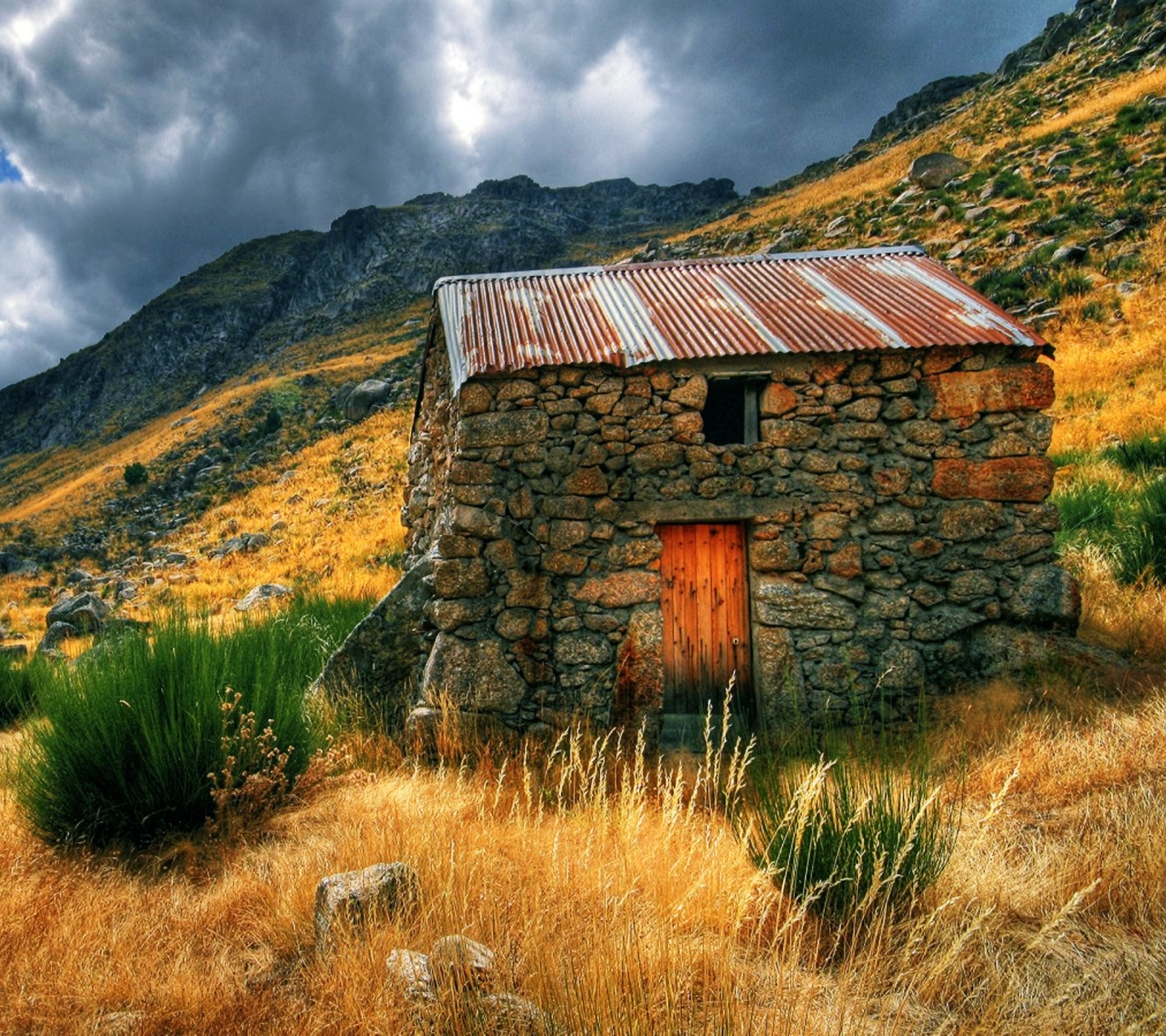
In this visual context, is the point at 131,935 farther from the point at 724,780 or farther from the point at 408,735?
the point at 724,780

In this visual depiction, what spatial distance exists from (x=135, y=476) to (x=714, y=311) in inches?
1410

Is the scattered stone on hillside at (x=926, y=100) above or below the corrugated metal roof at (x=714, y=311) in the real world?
above

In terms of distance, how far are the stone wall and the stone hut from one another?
16 millimetres

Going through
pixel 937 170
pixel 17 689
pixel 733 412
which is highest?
pixel 937 170

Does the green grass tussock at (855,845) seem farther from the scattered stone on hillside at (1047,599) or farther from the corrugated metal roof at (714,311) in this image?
the corrugated metal roof at (714,311)

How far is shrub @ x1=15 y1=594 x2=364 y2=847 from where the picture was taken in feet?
12.9

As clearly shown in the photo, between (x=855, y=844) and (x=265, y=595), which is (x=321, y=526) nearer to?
(x=265, y=595)

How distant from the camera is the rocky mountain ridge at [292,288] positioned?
63.4 meters

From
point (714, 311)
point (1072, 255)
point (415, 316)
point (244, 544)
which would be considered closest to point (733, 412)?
point (714, 311)

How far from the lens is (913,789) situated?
334 cm

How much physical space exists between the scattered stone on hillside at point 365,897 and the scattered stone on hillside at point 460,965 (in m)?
0.35

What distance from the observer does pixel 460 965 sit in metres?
2.38

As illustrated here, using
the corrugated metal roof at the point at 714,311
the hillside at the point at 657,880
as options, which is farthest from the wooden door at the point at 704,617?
the corrugated metal roof at the point at 714,311

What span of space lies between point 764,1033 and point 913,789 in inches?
65.3
